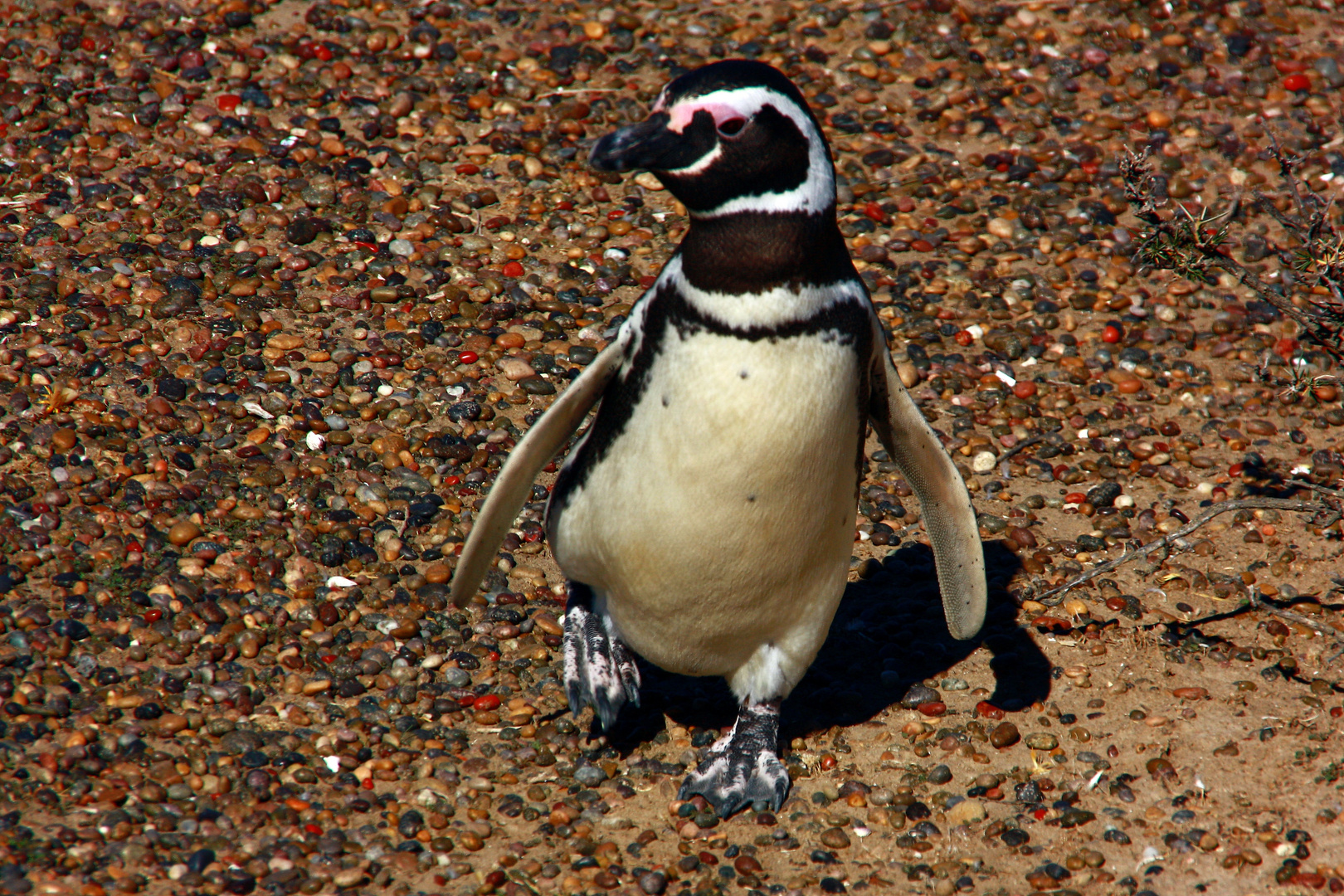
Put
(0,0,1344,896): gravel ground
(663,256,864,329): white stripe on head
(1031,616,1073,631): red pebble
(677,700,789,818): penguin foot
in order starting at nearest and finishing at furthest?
(663,256,864,329): white stripe on head < (0,0,1344,896): gravel ground < (677,700,789,818): penguin foot < (1031,616,1073,631): red pebble

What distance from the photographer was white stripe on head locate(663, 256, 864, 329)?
2.88 meters

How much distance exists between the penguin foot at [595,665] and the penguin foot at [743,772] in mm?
277

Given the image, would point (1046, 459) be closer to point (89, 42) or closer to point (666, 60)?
point (666, 60)

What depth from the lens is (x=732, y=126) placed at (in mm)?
2791

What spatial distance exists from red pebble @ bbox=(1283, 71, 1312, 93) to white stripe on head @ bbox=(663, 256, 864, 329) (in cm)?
471

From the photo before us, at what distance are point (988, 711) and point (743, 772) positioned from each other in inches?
31.0

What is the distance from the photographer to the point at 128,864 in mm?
2877

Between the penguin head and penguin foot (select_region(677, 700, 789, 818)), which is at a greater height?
the penguin head

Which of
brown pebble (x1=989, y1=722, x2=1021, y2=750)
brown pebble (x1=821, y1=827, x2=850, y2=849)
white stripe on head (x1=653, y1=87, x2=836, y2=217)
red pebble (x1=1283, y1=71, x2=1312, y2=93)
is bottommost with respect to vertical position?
brown pebble (x1=989, y1=722, x2=1021, y2=750)

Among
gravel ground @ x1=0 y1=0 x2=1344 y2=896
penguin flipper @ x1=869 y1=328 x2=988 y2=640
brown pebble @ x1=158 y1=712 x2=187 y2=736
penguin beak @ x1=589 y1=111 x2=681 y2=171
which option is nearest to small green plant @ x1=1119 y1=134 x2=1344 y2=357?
gravel ground @ x1=0 y1=0 x2=1344 y2=896

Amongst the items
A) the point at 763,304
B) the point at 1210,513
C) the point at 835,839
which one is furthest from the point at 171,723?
the point at 1210,513

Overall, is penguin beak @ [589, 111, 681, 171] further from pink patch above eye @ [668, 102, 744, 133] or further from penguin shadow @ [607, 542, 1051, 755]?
penguin shadow @ [607, 542, 1051, 755]

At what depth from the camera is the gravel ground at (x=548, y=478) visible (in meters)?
3.22

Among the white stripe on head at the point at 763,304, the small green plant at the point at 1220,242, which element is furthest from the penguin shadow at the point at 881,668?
the white stripe on head at the point at 763,304
